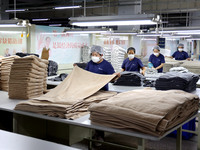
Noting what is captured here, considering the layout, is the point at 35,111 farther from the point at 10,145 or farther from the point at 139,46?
the point at 139,46

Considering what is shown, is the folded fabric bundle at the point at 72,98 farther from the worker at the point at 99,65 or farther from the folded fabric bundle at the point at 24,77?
the worker at the point at 99,65

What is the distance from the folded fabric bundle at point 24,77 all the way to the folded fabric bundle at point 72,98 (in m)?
0.46

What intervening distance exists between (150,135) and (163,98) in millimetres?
421

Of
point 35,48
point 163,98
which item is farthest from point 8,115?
point 35,48

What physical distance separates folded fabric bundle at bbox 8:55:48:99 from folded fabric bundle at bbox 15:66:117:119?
458 millimetres

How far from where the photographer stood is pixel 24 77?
3.38 metres

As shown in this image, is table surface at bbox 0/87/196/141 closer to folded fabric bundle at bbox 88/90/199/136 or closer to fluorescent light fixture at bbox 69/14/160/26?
folded fabric bundle at bbox 88/90/199/136

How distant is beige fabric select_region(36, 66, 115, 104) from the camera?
2.89 meters

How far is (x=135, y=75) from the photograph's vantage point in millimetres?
4816

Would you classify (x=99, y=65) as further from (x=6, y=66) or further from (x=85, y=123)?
(x=85, y=123)

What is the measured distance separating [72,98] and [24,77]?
34.9 inches

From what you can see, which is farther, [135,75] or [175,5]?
[175,5]

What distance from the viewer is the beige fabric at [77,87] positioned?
2.89 meters

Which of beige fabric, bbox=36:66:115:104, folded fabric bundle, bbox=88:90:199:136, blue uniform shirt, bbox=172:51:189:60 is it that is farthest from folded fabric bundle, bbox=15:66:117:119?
blue uniform shirt, bbox=172:51:189:60
